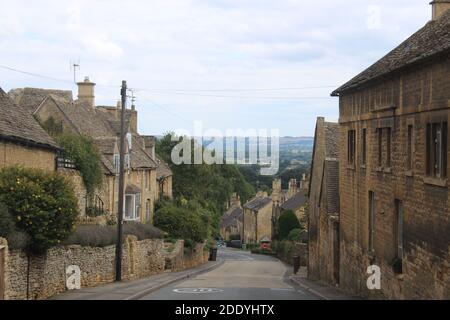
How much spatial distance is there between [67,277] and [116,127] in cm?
2962

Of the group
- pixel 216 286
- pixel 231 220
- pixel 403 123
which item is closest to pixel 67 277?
pixel 216 286

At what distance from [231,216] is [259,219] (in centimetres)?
2814

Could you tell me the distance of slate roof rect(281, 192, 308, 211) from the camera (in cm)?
8300

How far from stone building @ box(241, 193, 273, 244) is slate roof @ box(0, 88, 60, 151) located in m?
64.8

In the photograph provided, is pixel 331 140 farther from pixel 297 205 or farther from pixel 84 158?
pixel 297 205

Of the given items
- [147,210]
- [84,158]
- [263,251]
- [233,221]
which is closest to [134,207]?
[147,210]

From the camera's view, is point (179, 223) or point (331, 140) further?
point (179, 223)

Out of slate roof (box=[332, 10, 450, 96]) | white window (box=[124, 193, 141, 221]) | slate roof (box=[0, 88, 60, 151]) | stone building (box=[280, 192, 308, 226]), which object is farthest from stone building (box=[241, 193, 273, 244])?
slate roof (box=[332, 10, 450, 96])

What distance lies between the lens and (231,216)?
420 ft

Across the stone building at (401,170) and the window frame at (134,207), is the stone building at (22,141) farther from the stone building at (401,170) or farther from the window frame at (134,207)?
the window frame at (134,207)

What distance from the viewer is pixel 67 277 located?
89.2 ft

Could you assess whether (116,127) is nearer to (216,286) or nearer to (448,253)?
(216,286)

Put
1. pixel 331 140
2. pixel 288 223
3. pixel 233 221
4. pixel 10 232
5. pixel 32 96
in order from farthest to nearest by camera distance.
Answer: pixel 233 221 → pixel 288 223 → pixel 32 96 → pixel 331 140 → pixel 10 232

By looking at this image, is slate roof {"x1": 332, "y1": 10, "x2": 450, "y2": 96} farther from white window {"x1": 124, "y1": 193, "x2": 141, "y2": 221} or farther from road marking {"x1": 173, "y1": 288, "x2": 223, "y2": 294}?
white window {"x1": 124, "y1": 193, "x2": 141, "y2": 221}
